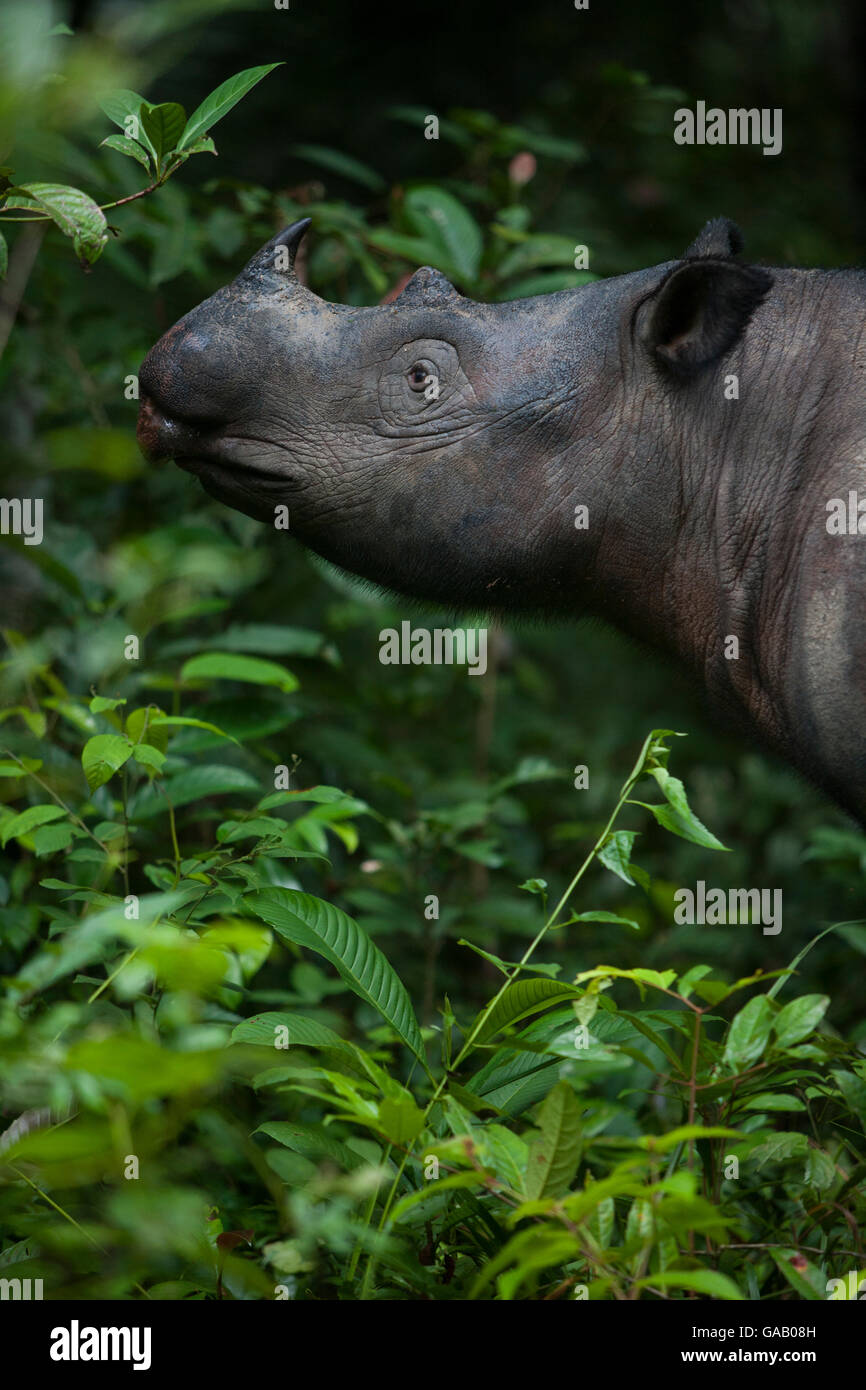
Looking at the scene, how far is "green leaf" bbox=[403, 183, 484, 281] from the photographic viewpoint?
5.34 meters

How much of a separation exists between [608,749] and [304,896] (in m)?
4.34

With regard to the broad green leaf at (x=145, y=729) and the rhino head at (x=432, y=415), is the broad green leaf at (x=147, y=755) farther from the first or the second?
the rhino head at (x=432, y=415)

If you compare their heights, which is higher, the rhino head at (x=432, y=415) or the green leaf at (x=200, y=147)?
the green leaf at (x=200, y=147)

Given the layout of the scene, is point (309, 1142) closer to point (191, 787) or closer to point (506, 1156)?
point (506, 1156)

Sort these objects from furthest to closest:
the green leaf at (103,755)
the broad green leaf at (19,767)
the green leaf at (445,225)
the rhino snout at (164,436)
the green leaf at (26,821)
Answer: the green leaf at (445,225)
the rhino snout at (164,436)
the broad green leaf at (19,767)
the green leaf at (26,821)
the green leaf at (103,755)

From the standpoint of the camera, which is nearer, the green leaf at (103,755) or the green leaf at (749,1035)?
the green leaf at (749,1035)

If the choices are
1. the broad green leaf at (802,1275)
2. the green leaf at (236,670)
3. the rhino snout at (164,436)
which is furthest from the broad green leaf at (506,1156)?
the rhino snout at (164,436)

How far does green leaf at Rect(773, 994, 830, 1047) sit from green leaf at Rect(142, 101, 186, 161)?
2.21 meters

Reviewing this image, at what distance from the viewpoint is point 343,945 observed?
10.3 ft

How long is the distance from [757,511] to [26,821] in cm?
187

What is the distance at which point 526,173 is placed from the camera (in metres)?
5.82

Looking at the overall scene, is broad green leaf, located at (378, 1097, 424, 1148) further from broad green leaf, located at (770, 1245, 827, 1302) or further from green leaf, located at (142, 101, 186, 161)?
green leaf, located at (142, 101, 186, 161)

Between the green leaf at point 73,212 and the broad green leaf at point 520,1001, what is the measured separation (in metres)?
1.72

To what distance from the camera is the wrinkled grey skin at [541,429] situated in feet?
11.5
